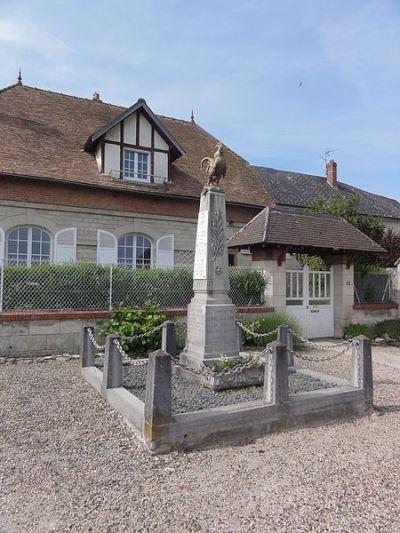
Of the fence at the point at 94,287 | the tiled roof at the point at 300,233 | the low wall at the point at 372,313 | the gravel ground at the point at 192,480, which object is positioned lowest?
the gravel ground at the point at 192,480

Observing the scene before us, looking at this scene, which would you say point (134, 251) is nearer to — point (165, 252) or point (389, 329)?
A: point (165, 252)

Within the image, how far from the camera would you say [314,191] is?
81.0ft

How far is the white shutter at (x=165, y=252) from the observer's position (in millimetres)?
13883

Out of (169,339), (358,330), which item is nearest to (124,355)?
(169,339)

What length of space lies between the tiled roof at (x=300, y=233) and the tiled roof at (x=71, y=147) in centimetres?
347

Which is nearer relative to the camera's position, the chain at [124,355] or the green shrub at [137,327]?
the chain at [124,355]

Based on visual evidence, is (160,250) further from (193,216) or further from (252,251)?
(252,251)

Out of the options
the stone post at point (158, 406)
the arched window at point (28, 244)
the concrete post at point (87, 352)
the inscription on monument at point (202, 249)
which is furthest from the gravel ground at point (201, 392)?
the arched window at point (28, 244)

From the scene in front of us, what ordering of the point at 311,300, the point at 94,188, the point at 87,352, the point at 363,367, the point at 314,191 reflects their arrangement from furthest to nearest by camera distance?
the point at 314,191
the point at 94,188
the point at 311,300
the point at 87,352
the point at 363,367

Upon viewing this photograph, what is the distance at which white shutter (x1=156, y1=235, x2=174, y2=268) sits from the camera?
1388 centimetres

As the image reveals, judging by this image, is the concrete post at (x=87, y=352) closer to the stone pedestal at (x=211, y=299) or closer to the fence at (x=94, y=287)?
the stone pedestal at (x=211, y=299)

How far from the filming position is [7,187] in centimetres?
1186

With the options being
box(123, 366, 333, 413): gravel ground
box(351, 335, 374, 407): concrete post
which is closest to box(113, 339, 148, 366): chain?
box(123, 366, 333, 413): gravel ground

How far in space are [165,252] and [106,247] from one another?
2128mm
